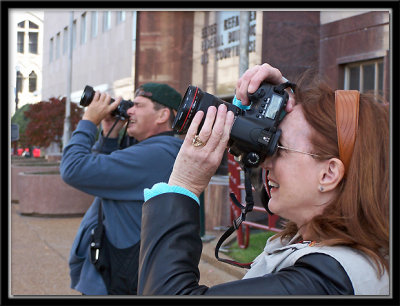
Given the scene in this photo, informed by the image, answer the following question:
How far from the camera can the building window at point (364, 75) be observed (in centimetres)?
717

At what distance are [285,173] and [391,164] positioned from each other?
26 centimetres

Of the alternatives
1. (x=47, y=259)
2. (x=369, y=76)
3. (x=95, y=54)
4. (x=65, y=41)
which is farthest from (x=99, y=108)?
(x=95, y=54)

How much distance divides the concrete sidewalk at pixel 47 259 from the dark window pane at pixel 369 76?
10.4 ft

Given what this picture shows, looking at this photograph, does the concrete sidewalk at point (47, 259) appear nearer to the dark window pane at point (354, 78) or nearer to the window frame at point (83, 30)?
the dark window pane at point (354, 78)

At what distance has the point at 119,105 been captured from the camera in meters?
2.86

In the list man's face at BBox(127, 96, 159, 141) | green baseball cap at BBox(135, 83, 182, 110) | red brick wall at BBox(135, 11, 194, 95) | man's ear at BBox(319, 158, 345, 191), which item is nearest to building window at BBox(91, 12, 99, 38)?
red brick wall at BBox(135, 11, 194, 95)

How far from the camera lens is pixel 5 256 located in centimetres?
126

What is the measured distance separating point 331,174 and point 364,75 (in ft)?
21.9

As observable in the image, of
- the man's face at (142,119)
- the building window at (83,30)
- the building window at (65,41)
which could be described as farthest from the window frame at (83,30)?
the man's face at (142,119)

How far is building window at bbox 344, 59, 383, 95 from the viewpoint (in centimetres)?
717

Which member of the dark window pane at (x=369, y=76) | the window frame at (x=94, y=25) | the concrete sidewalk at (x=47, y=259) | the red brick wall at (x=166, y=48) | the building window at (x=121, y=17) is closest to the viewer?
the concrete sidewalk at (x=47, y=259)

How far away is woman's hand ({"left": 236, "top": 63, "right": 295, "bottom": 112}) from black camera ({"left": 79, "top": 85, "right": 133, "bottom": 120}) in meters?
1.49

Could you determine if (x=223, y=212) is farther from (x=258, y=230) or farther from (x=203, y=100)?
(x=203, y=100)

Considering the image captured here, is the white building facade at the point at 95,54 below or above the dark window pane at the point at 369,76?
above
